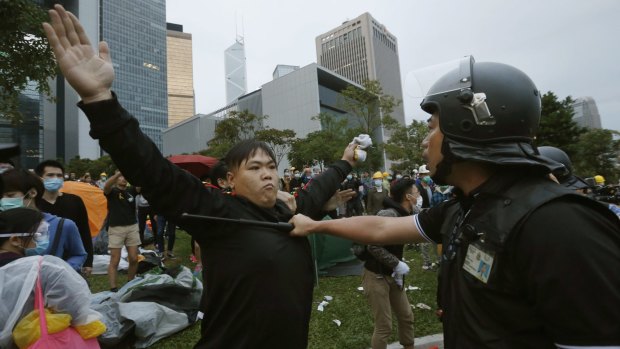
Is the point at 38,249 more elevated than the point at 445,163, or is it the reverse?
the point at 445,163

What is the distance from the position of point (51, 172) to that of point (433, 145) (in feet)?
17.9

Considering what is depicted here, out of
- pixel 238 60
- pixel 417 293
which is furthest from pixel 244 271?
pixel 238 60

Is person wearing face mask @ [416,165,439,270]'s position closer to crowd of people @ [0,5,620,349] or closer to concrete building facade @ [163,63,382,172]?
crowd of people @ [0,5,620,349]

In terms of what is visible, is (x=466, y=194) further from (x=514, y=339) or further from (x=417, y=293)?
(x=417, y=293)

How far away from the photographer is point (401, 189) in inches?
187

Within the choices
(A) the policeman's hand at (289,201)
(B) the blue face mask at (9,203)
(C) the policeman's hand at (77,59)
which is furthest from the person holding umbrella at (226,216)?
(B) the blue face mask at (9,203)

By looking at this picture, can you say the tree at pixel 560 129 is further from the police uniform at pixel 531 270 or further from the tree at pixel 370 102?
the police uniform at pixel 531 270

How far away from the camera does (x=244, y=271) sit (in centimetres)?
185

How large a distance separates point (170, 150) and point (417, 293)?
10560cm

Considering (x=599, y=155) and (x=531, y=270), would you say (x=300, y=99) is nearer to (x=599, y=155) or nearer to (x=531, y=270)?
(x=599, y=155)

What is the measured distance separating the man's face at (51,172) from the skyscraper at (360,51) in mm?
91019

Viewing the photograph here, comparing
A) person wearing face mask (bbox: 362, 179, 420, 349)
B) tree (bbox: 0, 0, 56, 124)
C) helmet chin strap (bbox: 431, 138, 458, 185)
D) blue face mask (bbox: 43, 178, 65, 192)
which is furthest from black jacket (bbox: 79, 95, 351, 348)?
tree (bbox: 0, 0, 56, 124)

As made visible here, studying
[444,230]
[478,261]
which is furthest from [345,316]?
[478,261]

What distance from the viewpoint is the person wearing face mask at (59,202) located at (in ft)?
15.8
